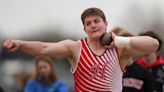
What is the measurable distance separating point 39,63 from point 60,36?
6740 mm

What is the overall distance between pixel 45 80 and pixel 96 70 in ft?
10.0

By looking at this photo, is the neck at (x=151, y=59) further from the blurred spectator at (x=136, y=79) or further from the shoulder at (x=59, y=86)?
the shoulder at (x=59, y=86)

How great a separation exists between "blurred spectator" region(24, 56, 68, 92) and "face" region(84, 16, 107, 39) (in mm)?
3119

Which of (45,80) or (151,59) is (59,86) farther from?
(151,59)

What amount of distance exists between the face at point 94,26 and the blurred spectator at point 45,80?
3.12 metres

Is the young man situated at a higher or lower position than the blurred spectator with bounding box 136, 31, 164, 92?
higher

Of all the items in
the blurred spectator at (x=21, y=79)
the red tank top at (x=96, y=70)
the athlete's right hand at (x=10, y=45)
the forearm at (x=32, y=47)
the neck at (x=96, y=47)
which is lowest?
the blurred spectator at (x=21, y=79)

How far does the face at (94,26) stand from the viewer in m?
8.64

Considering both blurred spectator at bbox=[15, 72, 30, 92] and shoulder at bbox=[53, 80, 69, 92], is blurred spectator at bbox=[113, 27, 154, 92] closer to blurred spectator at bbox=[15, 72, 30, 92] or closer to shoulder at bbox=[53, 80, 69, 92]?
shoulder at bbox=[53, 80, 69, 92]

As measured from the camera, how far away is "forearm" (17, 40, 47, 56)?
328 inches

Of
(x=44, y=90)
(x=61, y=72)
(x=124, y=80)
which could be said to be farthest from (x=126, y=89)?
(x=61, y=72)

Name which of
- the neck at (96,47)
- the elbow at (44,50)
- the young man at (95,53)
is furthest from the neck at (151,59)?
the elbow at (44,50)

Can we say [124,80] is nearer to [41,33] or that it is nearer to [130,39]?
[130,39]

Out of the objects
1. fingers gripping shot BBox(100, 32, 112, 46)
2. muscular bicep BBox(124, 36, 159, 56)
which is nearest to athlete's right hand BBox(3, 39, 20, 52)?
fingers gripping shot BBox(100, 32, 112, 46)
